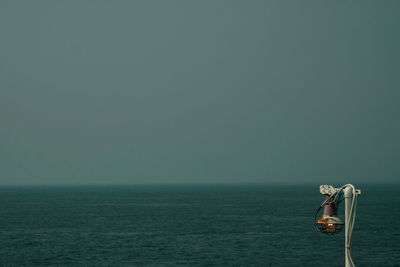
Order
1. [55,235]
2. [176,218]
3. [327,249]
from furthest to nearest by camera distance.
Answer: [176,218]
[55,235]
[327,249]

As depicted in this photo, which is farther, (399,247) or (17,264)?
(399,247)

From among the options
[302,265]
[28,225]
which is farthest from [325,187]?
[28,225]

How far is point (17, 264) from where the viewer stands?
190ft

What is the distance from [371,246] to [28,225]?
222ft

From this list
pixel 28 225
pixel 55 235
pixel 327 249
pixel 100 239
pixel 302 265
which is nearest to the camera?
pixel 302 265

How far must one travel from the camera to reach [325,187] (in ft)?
35.9

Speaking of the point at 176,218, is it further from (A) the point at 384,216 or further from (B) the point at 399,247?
(B) the point at 399,247

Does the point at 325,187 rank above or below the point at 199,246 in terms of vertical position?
above

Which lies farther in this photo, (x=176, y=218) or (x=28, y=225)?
(x=176, y=218)

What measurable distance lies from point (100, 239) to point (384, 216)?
6984 cm

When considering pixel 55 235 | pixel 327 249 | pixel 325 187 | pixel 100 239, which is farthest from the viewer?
pixel 55 235

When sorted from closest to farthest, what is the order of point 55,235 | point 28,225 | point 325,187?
point 325,187 → point 55,235 → point 28,225

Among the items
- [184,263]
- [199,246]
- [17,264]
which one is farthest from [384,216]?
→ [17,264]

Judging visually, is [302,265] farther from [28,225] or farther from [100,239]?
[28,225]
